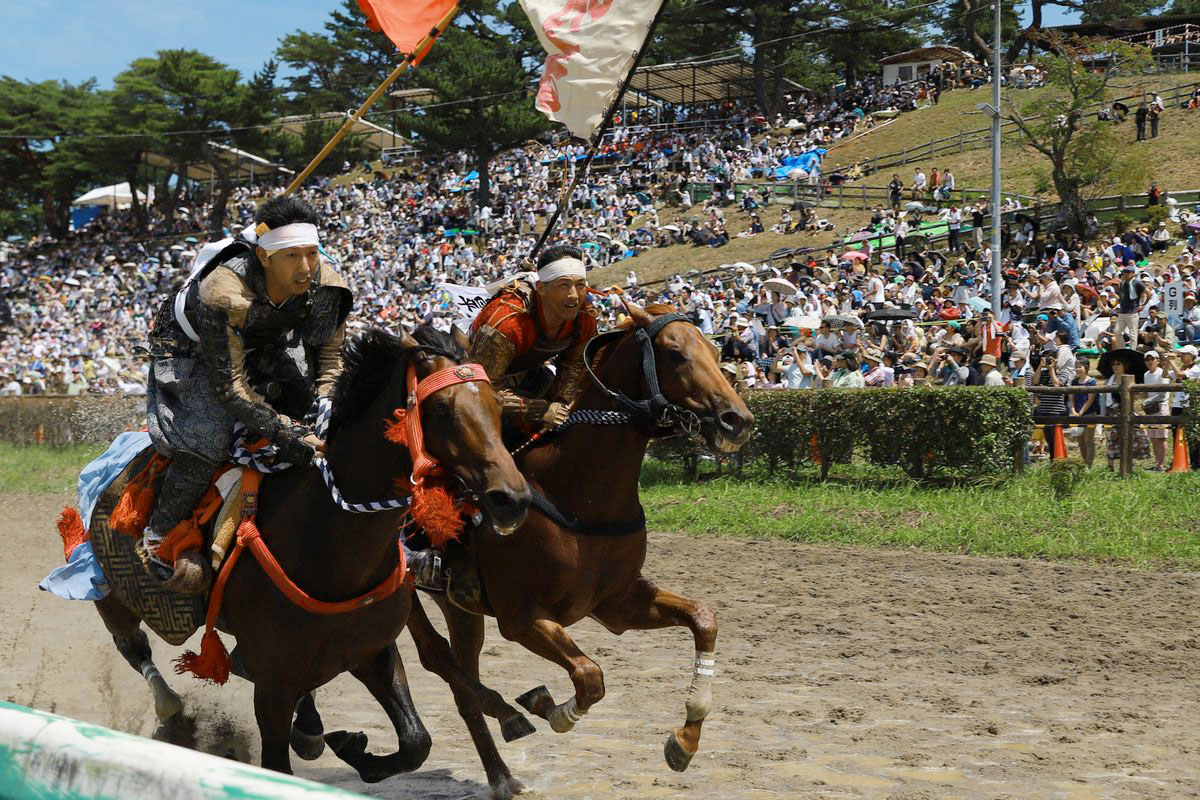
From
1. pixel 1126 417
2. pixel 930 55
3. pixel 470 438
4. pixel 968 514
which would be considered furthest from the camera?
pixel 930 55

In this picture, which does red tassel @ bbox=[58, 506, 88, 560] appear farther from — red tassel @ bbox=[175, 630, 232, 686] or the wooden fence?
the wooden fence

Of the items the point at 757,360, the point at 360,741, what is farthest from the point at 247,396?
the point at 757,360

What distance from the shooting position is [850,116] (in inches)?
1619

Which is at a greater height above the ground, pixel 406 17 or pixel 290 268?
pixel 406 17

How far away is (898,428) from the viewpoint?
42.6 feet

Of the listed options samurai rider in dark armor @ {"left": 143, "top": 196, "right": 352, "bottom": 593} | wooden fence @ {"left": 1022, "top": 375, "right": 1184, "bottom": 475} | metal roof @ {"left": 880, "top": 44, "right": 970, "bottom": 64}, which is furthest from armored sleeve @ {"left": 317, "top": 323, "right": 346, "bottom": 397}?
metal roof @ {"left": 880, "top": 44, "right": 970, "bottom": 64}

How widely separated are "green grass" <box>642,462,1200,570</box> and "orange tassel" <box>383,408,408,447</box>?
741 centimetres

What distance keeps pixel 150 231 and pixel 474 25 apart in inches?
706

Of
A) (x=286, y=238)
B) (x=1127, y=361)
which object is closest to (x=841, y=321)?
(x=1127, y=361)

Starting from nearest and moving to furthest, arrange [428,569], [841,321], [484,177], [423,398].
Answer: [423,398] < [428,569] < [841,321] < [484,177]

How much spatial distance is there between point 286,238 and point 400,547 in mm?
1357

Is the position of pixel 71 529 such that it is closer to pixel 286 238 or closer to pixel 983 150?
pixel 286 238

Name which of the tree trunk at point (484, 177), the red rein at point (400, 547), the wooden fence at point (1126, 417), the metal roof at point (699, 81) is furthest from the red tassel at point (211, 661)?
the metal roof at point (699, 81)

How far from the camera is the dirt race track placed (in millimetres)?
5629
